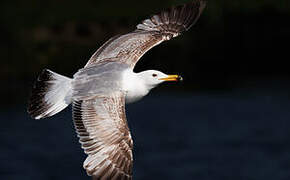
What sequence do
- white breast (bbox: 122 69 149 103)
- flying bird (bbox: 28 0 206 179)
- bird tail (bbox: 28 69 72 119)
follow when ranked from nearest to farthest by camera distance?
flying bird (bbox: 28 0 206 179), white breast (bbox: 122 69 149 103), bird tail (bbox: 28 69 72 119)

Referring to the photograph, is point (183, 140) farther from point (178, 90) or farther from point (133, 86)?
point (133, 86)

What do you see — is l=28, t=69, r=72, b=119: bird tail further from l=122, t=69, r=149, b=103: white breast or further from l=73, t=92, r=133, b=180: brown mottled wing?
l=122, t=69, r=149, b=103: white breast

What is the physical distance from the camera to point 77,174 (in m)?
15.5

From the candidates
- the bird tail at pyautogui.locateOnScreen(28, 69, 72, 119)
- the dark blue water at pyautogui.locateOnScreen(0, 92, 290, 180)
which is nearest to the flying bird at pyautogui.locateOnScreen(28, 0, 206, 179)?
the bird tail at pyautogui.locateOnScreen(28, 69, 72, 119)

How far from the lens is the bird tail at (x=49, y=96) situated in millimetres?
11344

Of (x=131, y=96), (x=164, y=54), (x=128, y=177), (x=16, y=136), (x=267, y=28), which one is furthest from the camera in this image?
(x=267, y=28)

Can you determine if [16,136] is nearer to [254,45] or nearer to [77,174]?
[77,174]

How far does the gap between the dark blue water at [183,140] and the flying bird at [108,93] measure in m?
3.73

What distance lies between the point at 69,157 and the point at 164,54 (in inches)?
184

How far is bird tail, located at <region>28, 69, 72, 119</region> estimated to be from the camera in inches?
447

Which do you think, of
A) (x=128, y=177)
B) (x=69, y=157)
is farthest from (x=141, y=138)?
(x=128, y=177)

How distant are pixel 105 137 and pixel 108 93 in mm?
794

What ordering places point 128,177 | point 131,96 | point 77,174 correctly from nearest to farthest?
point 128,177
point 131,96
point 77,174

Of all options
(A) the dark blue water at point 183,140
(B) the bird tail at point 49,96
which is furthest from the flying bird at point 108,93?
(A) the dark blue water at point 183,140
